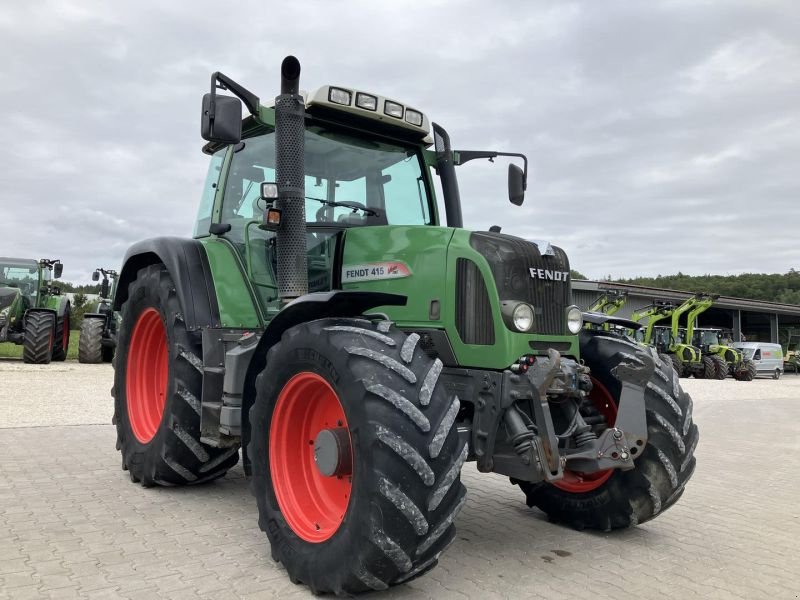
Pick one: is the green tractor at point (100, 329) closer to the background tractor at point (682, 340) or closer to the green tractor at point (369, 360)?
the green tractor at point (369, 360)

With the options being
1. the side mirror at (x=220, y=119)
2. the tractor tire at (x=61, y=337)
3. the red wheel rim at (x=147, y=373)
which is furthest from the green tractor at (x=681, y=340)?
the side mirror at (x=220, y=119)

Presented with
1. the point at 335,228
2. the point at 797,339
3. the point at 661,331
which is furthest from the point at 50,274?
the point at 797,339

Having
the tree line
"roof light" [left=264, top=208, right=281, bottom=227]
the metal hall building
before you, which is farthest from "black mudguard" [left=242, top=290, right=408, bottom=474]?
the tree line

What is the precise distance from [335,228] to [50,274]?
16635mm

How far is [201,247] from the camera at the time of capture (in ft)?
15.8

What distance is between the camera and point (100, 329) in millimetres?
17375

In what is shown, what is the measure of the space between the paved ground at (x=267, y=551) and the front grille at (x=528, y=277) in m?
1.31

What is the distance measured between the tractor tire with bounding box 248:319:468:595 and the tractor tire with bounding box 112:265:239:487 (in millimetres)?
1237

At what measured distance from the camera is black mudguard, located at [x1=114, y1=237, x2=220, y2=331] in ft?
14.7

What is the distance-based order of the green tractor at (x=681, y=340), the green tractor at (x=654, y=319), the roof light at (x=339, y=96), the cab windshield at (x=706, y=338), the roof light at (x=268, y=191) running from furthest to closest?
1. the cab windshield at (x=706, y=338)
2. the green tractor at (x=681, y=340)
3. the green tractor at (x=654, y=319)
4. the roof light at (x=339, y=96)
5. the roof light at (x=268, y=191)

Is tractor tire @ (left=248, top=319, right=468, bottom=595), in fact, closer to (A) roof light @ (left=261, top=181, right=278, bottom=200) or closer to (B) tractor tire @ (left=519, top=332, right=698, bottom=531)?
(A) roof light @ (left=261, top=181, right=278, bottom=200)

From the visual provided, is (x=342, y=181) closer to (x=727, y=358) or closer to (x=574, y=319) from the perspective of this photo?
(x=574, y=319)

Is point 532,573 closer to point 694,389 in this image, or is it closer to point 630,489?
point 630,489

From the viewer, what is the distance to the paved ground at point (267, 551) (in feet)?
10.4
